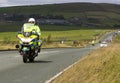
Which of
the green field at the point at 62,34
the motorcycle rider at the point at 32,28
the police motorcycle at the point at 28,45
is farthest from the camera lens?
the green field at the point at 62,34

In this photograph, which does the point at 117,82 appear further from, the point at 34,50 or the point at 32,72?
the point at 34,50

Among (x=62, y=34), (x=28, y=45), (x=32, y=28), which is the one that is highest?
(x=32, y=28)

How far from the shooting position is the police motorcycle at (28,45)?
22.4m

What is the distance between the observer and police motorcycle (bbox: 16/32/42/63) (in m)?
22.4

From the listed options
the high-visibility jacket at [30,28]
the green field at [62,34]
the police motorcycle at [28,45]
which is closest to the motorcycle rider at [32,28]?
the high-visibility jacket at [30,28]

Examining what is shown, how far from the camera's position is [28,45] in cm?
2245

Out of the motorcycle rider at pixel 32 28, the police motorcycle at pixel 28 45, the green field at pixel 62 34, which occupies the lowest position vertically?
the green field at pixel 62 34

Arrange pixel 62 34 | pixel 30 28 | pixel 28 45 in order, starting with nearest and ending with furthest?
1. pixel 28 45
2. pixel 30 28
3. pixel 62 34

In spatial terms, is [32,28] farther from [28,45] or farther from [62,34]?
[62,34]

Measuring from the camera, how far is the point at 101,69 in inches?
518

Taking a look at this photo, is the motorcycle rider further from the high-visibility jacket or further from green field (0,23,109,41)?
green field (0,23,109,41)

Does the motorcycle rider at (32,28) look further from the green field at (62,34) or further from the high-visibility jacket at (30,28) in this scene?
the green field at (62,34)

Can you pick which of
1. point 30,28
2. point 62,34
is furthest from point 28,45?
point 62,34

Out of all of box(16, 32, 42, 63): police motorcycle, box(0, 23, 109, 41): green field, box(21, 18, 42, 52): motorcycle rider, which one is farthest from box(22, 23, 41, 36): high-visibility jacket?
box(0, 23, 109, 41): green field
